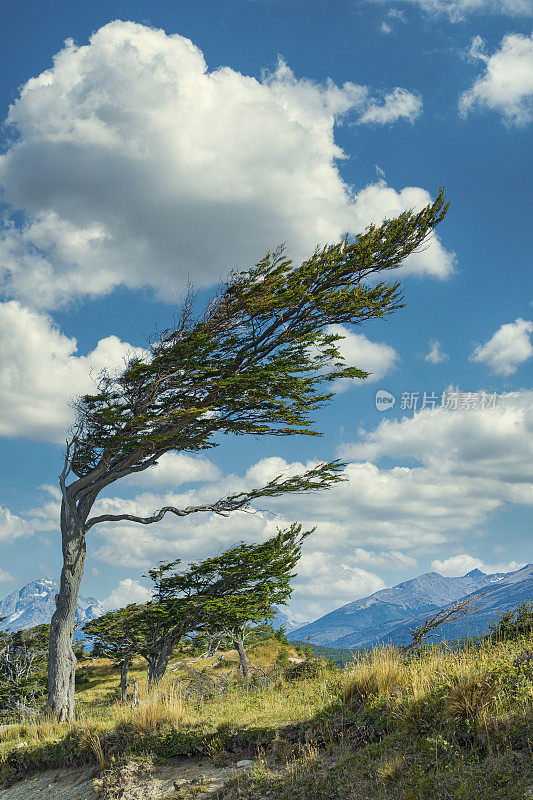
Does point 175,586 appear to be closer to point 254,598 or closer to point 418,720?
point 254,598

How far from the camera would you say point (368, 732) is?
7.81 meters

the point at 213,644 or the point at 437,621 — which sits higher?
the point at 437,621

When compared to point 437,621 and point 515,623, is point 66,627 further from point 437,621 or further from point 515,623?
point 515,623

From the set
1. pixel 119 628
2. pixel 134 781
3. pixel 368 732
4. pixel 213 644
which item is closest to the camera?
pixel 368 732

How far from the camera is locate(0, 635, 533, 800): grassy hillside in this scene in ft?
21.1

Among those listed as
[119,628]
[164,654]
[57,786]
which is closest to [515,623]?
[57,786]

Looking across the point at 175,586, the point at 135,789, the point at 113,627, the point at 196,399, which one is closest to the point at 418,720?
the point at 135,789

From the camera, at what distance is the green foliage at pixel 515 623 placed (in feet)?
32.0

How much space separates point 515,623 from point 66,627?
12.5 metres

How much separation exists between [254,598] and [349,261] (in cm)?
1159

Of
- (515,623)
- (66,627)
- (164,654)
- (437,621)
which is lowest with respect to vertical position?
(164,654)

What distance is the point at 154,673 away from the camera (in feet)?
69.2

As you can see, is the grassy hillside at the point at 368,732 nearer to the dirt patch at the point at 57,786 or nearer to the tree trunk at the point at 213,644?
the dirt patch at the point at 57,786

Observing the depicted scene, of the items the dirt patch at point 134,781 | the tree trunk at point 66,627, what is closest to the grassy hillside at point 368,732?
the dirt patch at point 134,781
